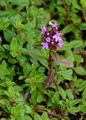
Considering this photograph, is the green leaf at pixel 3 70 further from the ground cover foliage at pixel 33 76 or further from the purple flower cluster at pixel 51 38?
the purple flower cluster at pixel 51 38

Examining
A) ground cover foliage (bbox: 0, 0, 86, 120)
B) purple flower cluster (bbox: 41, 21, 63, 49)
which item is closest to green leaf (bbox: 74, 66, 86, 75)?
ground cover foliage (bbox: 0, 0, 86, 120)

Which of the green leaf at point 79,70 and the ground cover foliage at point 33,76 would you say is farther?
the green leaf at point 79,70

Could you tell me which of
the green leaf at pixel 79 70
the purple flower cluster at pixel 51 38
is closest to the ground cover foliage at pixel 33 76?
the green leaf at pixel 79 70

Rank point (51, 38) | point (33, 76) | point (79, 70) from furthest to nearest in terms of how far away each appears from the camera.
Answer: point (79, 70) < point (33, 76) < point (51, 38)

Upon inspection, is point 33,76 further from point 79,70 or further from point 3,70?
point 79,70

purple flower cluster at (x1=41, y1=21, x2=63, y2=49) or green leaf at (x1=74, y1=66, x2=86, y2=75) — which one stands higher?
purple flower cluster at (x1=41, y1=21, x2=63, y2=49)

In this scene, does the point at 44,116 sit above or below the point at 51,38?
below

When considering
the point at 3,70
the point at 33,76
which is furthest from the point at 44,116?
the point at 3,70

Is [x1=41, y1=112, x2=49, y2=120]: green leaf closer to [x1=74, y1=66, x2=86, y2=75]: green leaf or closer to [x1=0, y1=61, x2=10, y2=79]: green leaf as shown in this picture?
[x1=0, y1=61, x2=10, y2=79]: green leaf
